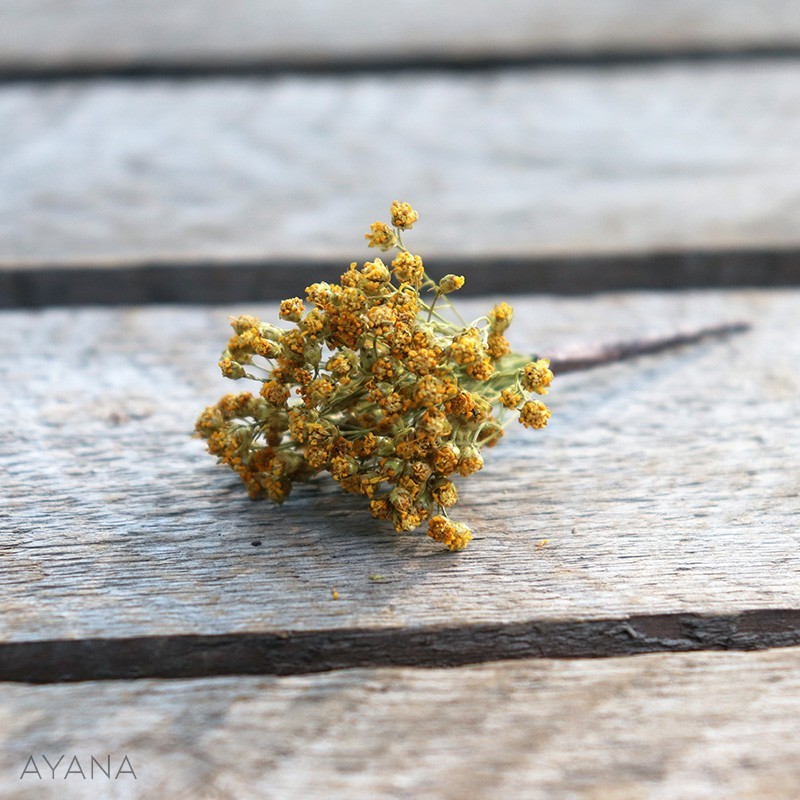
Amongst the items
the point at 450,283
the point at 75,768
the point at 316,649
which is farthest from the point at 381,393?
the point at 75,768

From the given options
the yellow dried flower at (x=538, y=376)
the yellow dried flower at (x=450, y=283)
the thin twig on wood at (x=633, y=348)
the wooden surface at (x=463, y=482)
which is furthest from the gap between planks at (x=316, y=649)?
the thin twig on wood at (x=633, y=348)

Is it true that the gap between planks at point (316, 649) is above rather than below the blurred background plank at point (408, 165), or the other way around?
below

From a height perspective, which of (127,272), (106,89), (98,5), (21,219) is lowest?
(127,272)

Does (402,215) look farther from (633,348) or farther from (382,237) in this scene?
(633,348)

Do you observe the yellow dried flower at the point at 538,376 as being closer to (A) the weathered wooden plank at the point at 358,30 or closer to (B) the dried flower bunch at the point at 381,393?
(B) the dried flower bunch at the point at 381,393

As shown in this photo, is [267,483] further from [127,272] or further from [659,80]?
[659,80]

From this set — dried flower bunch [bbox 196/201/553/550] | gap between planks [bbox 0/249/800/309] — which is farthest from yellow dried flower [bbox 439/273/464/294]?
gap between planks [bbox 0/249/800/309]

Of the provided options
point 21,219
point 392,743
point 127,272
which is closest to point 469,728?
point 392,743
